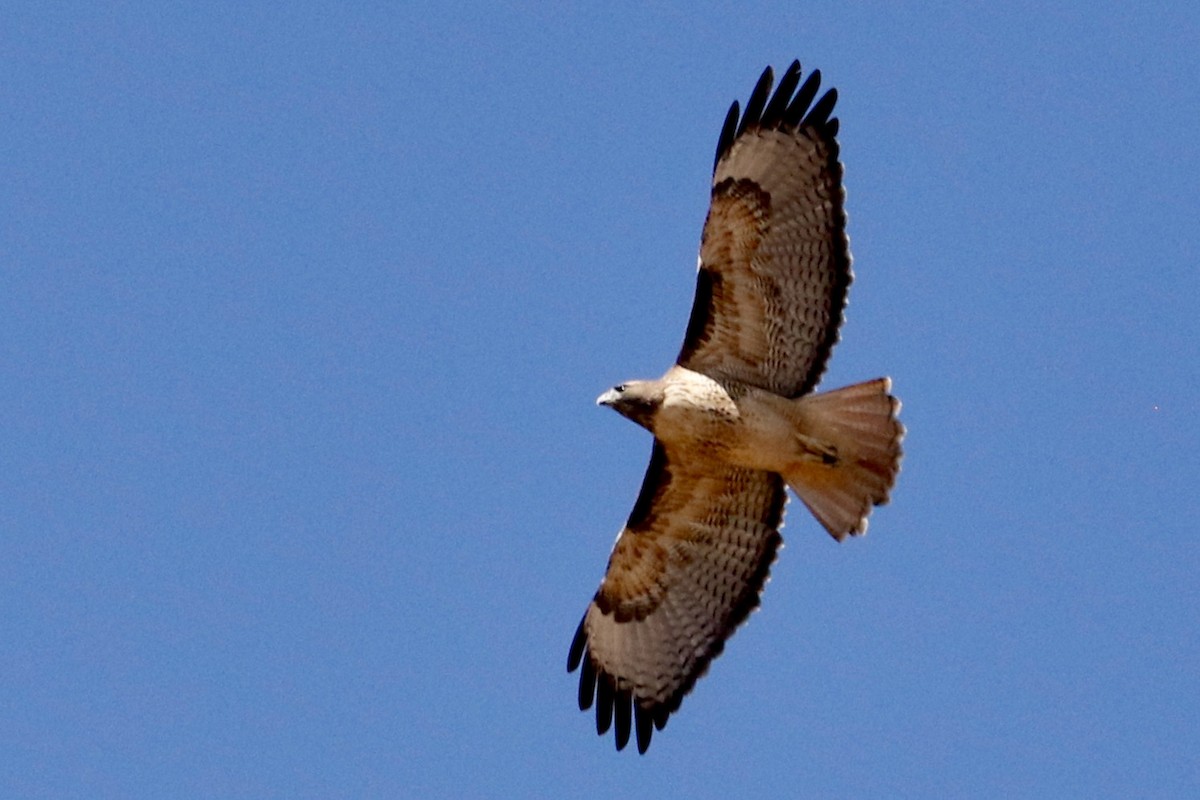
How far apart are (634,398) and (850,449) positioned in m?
1.23

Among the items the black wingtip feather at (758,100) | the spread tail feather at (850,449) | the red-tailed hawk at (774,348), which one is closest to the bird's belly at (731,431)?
the red-tailed hawk at (774,348)

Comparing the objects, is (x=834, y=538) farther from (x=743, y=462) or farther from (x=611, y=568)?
(x=611, y=568)

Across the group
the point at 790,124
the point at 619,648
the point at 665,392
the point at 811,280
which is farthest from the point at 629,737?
the point at 790,124

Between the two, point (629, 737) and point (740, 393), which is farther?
point (629, 737)

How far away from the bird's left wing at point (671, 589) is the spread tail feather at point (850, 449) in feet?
1.92

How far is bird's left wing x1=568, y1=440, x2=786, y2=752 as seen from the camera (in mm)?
12078

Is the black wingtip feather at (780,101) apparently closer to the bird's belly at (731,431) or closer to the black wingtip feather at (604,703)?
the bird's belly at (731,431)

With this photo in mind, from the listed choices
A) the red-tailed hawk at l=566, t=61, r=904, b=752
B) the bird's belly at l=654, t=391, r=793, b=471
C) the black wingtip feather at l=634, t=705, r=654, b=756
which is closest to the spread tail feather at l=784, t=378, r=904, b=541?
the red-tailed hawk at l=566, t=61, r=904, b=752

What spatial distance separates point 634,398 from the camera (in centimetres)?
1151

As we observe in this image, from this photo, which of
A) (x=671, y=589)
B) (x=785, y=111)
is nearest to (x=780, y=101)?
(x=785, y=111)

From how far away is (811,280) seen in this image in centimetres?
1159

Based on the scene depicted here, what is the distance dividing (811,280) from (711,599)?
6.66ft

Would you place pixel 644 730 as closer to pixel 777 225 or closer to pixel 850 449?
pixel 850 449

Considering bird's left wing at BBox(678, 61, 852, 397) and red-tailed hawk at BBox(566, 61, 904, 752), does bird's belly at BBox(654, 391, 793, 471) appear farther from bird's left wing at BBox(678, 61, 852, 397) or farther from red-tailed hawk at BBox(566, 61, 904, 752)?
bird's left wing at BBox(678, 61, 852, 397)
